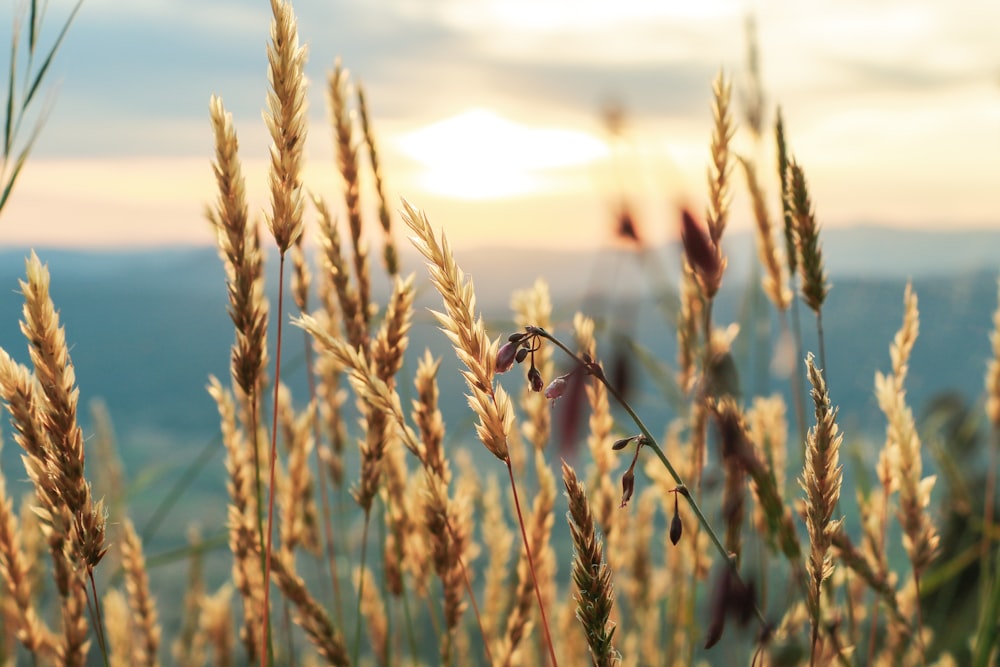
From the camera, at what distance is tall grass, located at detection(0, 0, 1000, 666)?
0.93 metres

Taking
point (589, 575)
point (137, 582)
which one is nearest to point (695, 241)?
point (589, 575)

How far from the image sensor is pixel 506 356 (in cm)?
90

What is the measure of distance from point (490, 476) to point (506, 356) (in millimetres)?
1788

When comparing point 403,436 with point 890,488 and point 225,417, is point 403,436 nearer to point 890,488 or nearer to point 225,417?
point 225,417

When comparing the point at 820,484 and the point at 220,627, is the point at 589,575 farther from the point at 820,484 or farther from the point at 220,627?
the point at 220,627

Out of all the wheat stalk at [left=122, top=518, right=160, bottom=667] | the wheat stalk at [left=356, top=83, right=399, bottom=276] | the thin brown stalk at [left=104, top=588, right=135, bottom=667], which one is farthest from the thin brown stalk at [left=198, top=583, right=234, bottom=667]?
the wheat stalk at [left=356, top=83, right=399, bottom=276]

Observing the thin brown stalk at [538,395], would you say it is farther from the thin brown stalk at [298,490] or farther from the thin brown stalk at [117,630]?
the thin brown stalk at [117,630]

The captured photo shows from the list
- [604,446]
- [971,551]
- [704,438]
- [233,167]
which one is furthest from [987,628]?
[233,167]

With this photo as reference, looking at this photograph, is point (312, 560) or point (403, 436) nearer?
point (403, 436)

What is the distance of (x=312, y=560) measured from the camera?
2.43 meters

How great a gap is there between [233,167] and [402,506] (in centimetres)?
86

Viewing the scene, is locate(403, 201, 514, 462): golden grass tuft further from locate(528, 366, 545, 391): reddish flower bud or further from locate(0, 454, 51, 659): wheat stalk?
locate(0, 454, 51, 659): wheat stalk

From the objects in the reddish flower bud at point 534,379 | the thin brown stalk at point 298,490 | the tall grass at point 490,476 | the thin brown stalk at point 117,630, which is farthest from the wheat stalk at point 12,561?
the reddish flower bud at point 534,379

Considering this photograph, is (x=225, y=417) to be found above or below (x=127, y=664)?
above
